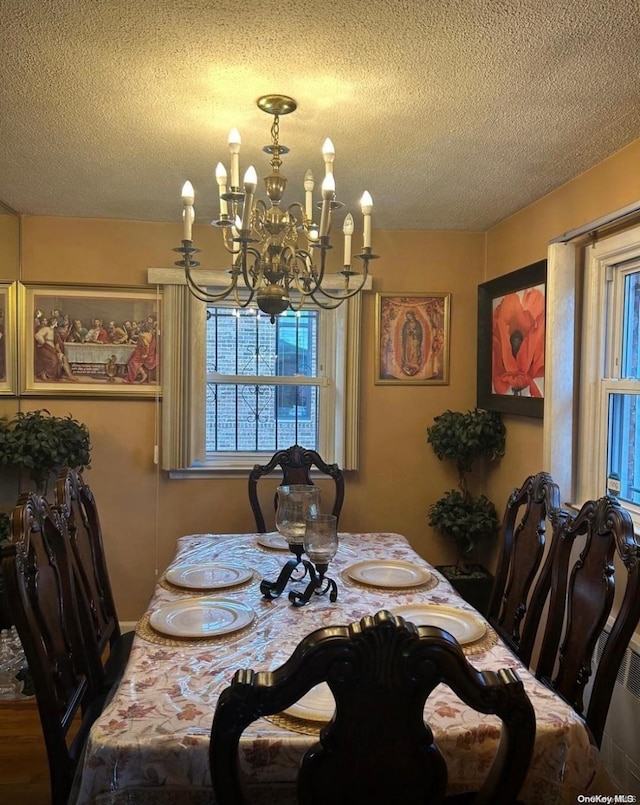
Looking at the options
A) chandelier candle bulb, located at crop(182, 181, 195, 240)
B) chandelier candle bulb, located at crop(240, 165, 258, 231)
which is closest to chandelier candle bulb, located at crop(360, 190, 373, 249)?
chandelier candle bulb, located at crop(240, 165, 258, 231)

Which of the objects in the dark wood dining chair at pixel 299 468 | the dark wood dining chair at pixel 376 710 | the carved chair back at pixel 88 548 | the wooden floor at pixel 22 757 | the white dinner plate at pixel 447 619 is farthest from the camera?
the dark wood dining chair at pixel 299 468

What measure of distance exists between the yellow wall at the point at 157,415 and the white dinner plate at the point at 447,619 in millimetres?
1701

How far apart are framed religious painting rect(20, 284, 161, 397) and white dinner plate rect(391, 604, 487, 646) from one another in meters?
2.08

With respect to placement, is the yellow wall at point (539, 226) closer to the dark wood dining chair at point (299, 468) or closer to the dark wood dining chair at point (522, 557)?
the dark wood dining chair at point (522, 557)

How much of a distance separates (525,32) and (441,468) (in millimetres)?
2416

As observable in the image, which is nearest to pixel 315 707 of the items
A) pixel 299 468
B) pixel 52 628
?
pixel 52 628

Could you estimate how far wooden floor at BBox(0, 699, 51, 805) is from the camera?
2.05 m

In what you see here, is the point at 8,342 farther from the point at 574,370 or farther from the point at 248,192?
the point at 574,370

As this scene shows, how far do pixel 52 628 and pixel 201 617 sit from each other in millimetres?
398

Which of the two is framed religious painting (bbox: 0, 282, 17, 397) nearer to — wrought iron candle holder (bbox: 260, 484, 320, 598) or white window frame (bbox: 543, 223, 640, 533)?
wrought iron candle holder (bbox: 260, 484, 320, 598)

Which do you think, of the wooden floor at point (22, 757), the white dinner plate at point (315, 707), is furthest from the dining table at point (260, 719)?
the wooden floor at point (22, 757)

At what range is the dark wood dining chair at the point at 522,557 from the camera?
1885 millimetres

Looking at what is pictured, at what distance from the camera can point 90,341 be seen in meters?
3.21

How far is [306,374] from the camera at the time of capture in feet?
11.4
